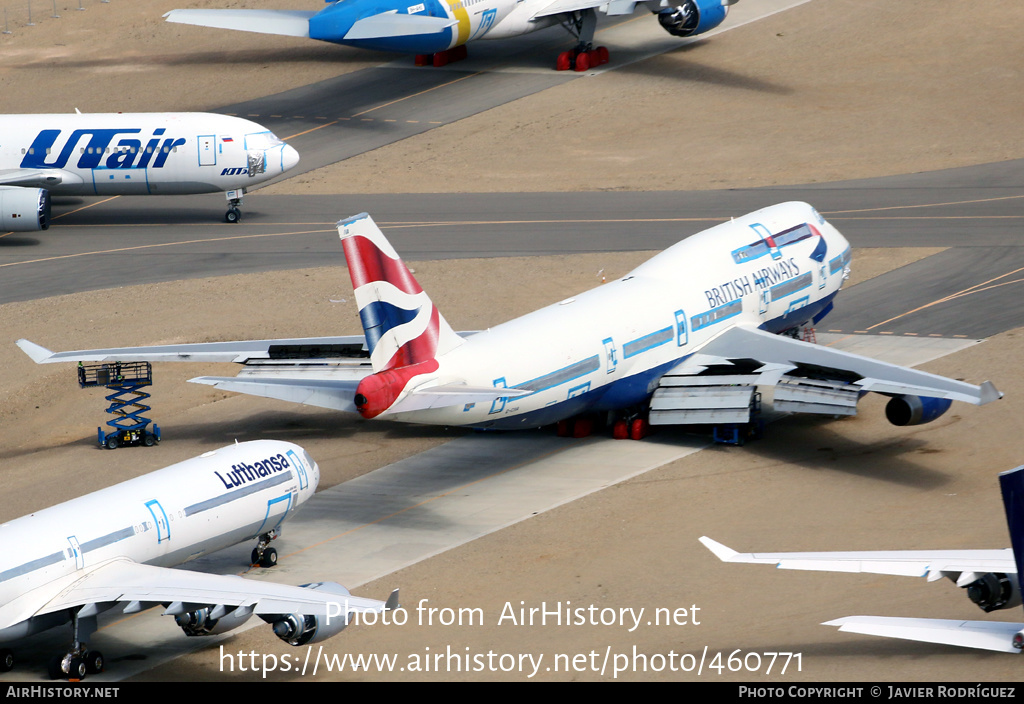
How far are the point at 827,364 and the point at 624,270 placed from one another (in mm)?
20108

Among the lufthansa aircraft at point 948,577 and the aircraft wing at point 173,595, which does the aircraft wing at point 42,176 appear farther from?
the lufthansa aircraft at point 948,577

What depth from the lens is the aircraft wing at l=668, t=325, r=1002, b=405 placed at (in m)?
42.1

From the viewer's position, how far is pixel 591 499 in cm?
4303

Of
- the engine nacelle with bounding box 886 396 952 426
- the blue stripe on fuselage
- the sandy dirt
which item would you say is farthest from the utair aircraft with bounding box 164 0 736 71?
the engine nacelle with bounding box 886 396 952 426

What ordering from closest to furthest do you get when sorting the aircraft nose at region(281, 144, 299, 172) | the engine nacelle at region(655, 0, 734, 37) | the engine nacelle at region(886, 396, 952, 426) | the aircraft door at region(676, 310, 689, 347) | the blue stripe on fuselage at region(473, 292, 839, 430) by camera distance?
the engine nacelle at region(886, 396, 952, 426)
the blue stripe on fuselage at region(473, 292, 839, 430)
the aircraft door at region(676, 310, 689, 347)
the aircraft nose at region(281, 144, 299, 172)
the engine nacelle at region(655, 0, 734, 37)

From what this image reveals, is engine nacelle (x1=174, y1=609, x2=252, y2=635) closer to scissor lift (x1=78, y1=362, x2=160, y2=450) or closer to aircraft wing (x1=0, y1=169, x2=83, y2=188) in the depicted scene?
scissor lift (x1=78, y1=362, x2=160, y2=450)

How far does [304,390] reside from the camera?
42.1 m

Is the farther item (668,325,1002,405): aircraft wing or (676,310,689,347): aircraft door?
(676,310,689,347): aircraft door

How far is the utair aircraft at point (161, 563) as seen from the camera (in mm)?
29812

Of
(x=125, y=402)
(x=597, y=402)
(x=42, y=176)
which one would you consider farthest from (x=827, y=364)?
(x=42, y=176)

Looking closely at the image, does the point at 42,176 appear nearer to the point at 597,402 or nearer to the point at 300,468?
the point at 597,402

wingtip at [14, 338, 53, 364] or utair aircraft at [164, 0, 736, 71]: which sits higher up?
utair aircraft at [164, 0, 736, 71]

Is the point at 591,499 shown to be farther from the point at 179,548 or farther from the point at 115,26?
the point at 115,26

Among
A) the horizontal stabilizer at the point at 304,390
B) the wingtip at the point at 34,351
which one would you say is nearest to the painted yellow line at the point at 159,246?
the wingtip at the point at 34,351
